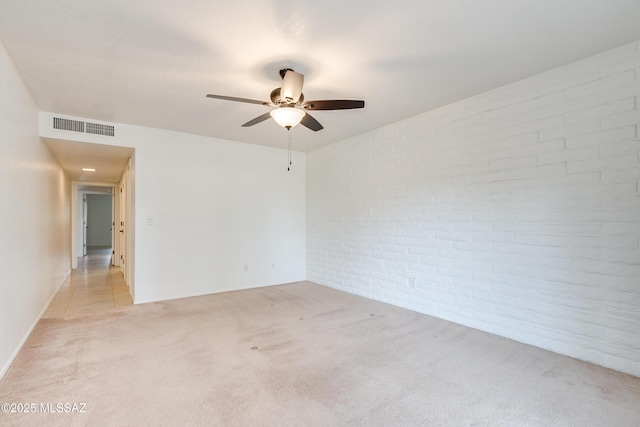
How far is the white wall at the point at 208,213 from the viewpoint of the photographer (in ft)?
14.5

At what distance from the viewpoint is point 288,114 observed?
265 centimetres

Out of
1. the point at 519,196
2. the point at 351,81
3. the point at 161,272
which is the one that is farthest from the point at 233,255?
the point at 519,196

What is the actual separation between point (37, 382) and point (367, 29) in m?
3.48

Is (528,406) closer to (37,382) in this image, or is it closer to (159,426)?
(159,426)

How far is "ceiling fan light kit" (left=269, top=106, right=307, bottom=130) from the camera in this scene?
8.63 feet

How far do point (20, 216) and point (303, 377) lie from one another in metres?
2.99

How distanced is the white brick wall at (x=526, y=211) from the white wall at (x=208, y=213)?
1.84 metres

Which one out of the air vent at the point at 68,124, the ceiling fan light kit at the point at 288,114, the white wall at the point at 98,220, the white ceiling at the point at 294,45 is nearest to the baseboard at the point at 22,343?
the air vent at the point at 68,124

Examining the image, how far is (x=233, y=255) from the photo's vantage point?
516 centimetres

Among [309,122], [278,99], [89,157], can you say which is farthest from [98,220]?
[278,99]

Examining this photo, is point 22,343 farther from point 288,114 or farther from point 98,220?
point 98,220

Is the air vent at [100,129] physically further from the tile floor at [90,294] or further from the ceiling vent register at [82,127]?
the tile floor at [90,294]

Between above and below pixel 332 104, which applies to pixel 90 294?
below

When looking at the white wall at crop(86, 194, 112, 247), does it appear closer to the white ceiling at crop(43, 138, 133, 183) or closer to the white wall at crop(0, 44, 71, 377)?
the white ceiling at crop(43, 138, 133, 183)
